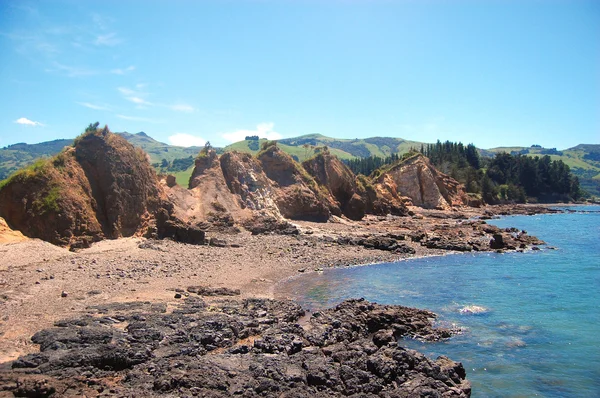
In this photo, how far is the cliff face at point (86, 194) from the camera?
977 inches

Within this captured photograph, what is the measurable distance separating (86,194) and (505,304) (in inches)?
1046

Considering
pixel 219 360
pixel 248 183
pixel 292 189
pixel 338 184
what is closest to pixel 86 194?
pixel 248 183

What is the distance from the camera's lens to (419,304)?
20531 mm

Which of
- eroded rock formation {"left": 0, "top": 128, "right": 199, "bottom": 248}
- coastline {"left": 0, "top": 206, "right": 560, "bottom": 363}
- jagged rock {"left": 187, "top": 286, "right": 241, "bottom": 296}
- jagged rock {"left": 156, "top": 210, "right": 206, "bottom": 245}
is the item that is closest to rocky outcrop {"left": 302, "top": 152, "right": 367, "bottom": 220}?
coastline {"left": 0, "top": 206, "right": 560, "bottom": 363}

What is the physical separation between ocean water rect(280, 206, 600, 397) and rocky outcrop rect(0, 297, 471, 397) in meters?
1.73

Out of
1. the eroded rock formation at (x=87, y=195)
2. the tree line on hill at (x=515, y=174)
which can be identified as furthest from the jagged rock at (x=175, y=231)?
the tree line on hill at (x=515, y=174)

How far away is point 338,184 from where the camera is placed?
5888cm

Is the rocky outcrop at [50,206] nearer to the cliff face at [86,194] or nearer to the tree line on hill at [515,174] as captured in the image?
the cliff face at [86,194]

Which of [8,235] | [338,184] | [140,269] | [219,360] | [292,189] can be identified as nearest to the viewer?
[219,360]

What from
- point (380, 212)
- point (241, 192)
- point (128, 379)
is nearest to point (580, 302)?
point (128, 379)

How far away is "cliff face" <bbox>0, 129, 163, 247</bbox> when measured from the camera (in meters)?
24.8

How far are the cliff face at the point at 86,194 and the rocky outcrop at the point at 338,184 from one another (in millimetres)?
28224

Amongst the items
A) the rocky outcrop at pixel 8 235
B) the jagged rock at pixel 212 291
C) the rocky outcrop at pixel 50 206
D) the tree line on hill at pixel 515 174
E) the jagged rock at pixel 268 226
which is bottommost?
the jagged rock at pixel 212 291

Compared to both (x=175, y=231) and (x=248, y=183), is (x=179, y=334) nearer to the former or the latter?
(x=175, y=231)
